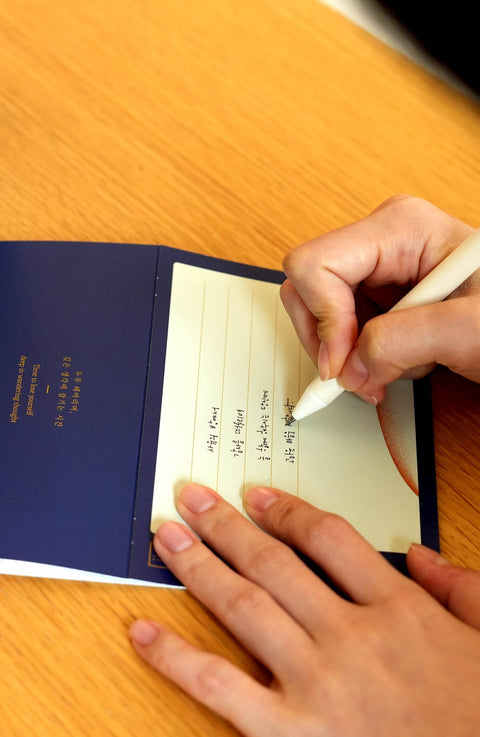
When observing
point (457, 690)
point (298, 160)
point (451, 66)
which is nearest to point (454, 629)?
point (457, 690)

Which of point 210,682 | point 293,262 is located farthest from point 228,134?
point 210,682

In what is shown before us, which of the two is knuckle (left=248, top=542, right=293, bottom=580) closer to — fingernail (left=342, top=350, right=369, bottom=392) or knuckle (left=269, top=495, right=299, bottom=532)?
knuckle (left=269, top=495, right=299, bottom=532)

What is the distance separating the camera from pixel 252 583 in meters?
0.44

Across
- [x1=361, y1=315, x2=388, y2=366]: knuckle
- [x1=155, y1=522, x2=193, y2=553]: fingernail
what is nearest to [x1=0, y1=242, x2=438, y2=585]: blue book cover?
[x1=155, y1=522, x2=193, y2=553]: fingernail

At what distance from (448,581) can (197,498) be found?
177 mm

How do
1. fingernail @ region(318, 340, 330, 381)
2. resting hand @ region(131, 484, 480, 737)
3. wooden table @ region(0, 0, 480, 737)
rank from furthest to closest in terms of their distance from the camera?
wooden table @ region(0, 0, 480, 737)
fingernail @ region(318, 340, 330, 381)
resting hand @ region(131, 484, 480, 737)

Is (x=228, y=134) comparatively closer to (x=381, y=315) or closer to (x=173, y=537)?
(x=381, y=315)

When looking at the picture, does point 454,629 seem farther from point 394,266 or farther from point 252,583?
point 394,266

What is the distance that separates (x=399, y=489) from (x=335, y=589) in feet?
0.32

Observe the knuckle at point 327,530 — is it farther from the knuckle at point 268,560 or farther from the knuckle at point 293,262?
the knuckle at point 293,262

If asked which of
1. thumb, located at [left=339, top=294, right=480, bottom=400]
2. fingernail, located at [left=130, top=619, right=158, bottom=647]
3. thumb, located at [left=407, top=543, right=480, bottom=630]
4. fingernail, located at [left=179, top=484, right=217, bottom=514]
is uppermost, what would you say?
thumb, located at [left=339, top=294, right=480, bottom=400]

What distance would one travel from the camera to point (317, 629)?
1.37 ft

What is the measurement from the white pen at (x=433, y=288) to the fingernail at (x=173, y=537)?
0.13 m

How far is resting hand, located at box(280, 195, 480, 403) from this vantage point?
1.50 feet
